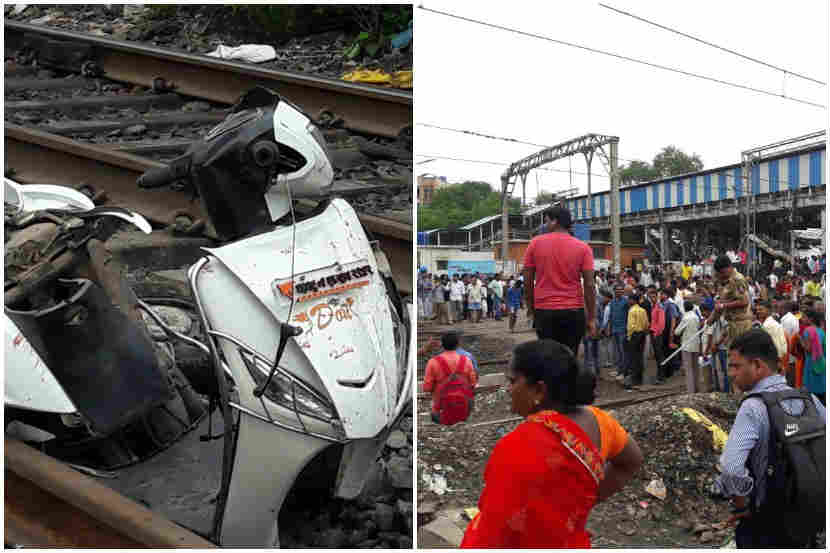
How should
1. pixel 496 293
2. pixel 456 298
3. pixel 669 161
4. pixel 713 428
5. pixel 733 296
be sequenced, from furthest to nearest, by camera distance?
1. pixel 669 161
2. pixel 496 293
3. pixel 456 298
4. pixel 733 296
5. pixel 713 428

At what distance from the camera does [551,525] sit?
6.26 ft

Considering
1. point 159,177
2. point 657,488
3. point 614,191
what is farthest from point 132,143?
point 614,191

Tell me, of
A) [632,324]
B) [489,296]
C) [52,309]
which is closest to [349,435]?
[52,309]

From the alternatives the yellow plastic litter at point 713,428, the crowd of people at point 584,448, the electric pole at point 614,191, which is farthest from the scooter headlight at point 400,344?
the electric pole at point 614,191

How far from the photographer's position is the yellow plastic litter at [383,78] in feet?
18.5

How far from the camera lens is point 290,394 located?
2.30 meters

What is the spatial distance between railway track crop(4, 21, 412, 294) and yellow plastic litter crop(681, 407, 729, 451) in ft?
7.11

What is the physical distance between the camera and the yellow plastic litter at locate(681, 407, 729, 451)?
4496 mm

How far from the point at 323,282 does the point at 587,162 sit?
42.7 feet

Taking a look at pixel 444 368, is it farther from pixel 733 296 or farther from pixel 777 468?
pixel 777 468

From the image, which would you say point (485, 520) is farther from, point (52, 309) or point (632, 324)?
point (632, 324)

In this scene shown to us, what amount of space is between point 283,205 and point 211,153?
0.30 m

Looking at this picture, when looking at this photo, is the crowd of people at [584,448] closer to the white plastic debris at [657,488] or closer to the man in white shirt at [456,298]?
the white plastic debris at [657,488]

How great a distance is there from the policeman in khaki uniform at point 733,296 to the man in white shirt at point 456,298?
9480mm
